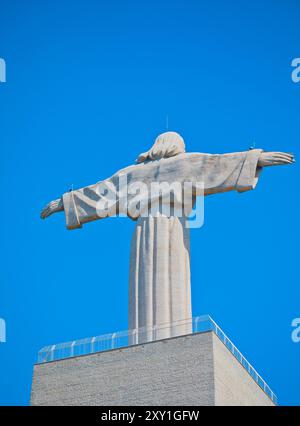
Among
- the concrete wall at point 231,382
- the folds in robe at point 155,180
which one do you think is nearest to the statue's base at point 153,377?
the concrete wall at point 231,382

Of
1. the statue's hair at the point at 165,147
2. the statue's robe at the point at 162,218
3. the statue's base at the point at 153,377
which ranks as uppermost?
the statue's hair at the point at 165,147

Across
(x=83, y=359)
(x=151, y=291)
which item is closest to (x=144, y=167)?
(x=151, y=291)

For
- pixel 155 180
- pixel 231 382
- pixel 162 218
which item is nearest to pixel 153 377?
pixel 231 382

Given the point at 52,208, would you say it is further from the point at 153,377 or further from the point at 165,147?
the point at 153,377

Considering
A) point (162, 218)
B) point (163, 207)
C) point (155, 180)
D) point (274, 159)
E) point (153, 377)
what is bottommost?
point (153, 377)

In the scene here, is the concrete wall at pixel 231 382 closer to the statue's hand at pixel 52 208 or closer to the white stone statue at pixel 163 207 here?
the white stone statue at pixel 163 207

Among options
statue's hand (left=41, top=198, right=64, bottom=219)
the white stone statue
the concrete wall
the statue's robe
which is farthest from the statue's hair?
the concrete wall

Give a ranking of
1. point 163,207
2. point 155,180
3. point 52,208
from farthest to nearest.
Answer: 1. point 52,208
2. point 155,180
3. point 163,207

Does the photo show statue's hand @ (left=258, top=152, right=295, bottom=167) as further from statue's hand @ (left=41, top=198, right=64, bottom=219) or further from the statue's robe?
statue's hand @ (left=41, top=198, right=64, bottom=219)
